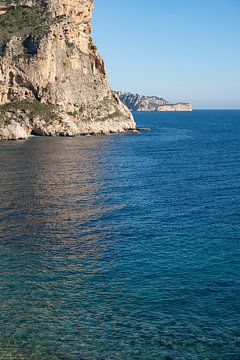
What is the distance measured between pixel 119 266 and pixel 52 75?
301 ft

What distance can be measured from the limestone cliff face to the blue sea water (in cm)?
4871

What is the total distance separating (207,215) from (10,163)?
3625 centimetres

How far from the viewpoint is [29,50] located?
109 metres

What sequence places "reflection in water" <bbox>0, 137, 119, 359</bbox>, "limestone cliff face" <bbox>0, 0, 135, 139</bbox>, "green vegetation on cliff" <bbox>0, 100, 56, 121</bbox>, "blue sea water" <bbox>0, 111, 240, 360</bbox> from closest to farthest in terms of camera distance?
"blue sea water" <bbox>0, 111, 240, 360</bbox> < "reflection in water" <bbox>0, 137, 119, 359</bbox> < "green vegetation on cliff" <bbox>0, 100, 56, 121</bbox> < "limestone cliff face" <bbox>0, 0, 135, 139</bbox>

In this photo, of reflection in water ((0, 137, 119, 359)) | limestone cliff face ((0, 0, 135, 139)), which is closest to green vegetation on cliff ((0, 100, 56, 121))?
limestone cliff face ((0, 0, 135, 139))

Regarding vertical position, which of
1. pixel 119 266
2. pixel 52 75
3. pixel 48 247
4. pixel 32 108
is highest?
pixel 52 75

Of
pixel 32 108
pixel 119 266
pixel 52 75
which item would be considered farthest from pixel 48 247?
pixel 52 75

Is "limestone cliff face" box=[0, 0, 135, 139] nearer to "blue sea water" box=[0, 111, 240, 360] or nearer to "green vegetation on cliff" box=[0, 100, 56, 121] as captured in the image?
"green vegetation on cliff" box=[0, 100, 56, 121]

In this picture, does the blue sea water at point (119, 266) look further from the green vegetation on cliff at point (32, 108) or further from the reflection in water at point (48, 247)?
the green vegetation on cliff at point (32, 108)

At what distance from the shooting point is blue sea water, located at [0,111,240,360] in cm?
2070

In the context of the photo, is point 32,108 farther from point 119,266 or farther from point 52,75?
point 119,266

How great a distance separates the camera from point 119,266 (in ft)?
95.1

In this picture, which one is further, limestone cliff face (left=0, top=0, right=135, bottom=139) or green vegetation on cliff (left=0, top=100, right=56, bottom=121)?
limestone cliff face (left=0, top=0, right=135, bottom=139)

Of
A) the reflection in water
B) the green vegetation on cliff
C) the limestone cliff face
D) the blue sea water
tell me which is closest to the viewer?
the blue sea water
